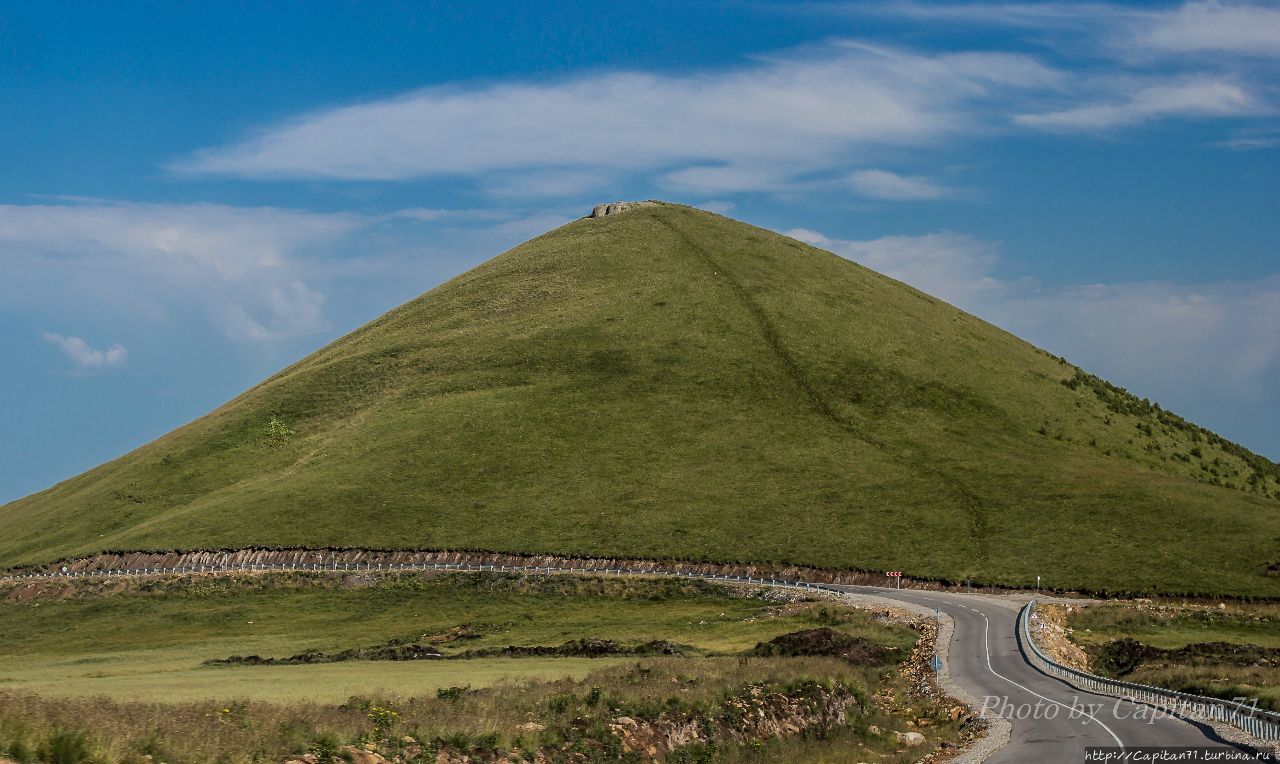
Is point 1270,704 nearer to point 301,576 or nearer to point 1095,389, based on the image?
point 301,576

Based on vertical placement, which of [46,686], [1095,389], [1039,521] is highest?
[1095,389]

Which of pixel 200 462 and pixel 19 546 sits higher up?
pixel 200 462

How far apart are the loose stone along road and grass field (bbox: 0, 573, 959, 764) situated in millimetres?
2592

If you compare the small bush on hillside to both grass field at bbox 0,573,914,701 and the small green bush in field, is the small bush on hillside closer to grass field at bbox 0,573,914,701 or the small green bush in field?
grass field at bbox 0,573,914,701

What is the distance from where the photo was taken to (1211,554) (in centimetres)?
8731

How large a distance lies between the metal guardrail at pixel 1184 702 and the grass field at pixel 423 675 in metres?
6.10

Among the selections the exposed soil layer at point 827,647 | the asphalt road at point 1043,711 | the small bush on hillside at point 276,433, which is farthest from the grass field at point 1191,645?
the small bush on hillside at point 276,433

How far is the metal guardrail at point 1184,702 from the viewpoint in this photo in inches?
1236

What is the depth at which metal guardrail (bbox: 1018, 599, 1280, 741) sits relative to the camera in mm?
31391

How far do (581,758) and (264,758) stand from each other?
930 centimetres

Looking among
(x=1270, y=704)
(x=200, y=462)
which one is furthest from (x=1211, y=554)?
(x=200, y=462)

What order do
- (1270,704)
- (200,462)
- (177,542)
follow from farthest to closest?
(200,462) < (177,542) < (1270,704)

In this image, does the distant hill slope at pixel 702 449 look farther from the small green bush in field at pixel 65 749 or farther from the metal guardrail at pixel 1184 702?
the small green bush in field at pixel 65 749

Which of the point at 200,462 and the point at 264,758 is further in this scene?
the point at 200,462
